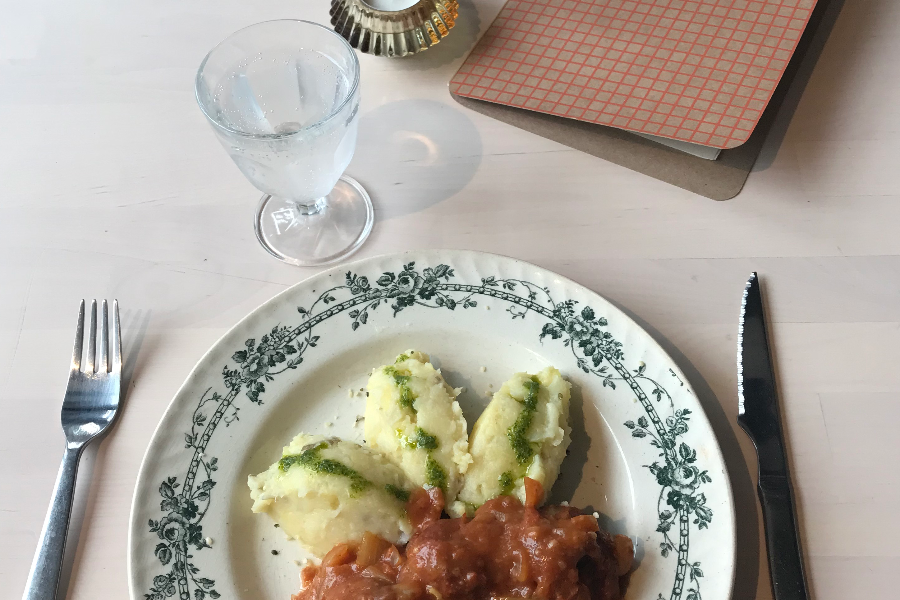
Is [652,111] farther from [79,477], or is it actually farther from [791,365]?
[79,477]

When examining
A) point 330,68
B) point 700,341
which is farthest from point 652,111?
point 330,68

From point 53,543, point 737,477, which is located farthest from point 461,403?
point 53,543

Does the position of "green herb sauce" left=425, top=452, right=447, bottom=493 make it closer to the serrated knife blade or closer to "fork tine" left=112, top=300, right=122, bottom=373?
the serrated knife blade

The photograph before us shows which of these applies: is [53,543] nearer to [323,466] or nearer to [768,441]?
[323,466]

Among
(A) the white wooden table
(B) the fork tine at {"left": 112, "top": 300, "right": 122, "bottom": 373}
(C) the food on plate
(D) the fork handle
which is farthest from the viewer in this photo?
(B) the fork tine at {"left": 112, "top": 300, "right": 122, "bottom": 373}

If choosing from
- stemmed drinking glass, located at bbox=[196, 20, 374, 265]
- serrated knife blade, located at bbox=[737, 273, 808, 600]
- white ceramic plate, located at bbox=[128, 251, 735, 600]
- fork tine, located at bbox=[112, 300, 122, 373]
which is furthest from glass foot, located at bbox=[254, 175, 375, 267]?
serrated knife blade, located at bbox=[737, 273, 808, 600]
